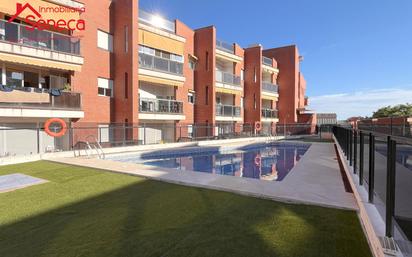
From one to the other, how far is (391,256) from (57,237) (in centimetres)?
465

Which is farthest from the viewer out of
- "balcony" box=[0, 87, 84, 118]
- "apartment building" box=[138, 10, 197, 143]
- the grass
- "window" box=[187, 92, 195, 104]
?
"window" box=[187, 92, 195, 104]

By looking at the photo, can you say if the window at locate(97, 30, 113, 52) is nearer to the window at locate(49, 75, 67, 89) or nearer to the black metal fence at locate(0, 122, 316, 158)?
the window at locate(49, 75, 67, 89)

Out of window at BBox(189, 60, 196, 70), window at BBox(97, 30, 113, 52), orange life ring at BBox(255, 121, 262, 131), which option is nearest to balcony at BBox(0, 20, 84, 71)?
window at BBox(97, 30, 113, 52)

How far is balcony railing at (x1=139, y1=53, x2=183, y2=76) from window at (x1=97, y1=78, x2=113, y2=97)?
287 cm

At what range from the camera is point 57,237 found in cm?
423

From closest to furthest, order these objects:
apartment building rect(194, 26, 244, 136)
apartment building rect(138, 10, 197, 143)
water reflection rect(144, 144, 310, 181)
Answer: water reflection rect(144, 144, 310, 181) → apartment building rect(138, 10, 197, 143) → apartment building rect(194, 26, 244, 136)

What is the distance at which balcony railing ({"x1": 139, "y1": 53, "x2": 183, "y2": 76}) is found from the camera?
21.3 m

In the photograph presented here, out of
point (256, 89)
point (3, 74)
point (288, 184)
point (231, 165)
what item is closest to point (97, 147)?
point (3, 74)

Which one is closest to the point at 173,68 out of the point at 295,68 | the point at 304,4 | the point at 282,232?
the point at 304,4

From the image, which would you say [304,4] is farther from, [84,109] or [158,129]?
[84,109]

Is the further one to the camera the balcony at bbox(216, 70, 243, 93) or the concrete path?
the balcony at bbox(216, 70, 243, 93)

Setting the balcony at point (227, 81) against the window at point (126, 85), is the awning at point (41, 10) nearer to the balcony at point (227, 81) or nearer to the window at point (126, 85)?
the window at point (126, 85)

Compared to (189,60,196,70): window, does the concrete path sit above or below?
below

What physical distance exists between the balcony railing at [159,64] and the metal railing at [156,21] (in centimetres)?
308
